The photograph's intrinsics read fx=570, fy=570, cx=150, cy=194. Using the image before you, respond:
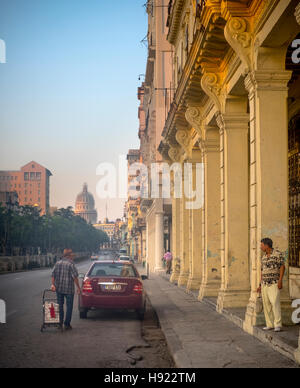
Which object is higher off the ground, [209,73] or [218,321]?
[209,73]

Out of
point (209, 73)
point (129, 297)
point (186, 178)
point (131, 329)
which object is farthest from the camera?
point (186, 178)

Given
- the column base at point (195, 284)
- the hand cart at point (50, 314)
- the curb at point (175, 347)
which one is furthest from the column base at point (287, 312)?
the column base at point (195, 284)

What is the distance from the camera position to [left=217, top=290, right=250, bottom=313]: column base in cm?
1366

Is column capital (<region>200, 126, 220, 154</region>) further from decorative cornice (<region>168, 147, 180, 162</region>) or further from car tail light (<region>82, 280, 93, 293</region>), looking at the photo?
decorative cornice (<region>168, 147, 180, 162</region>)

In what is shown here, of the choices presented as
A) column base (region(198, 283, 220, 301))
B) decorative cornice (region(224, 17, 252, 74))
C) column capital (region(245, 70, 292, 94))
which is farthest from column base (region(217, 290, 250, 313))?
decorative cornice (region(224, 17, 252, 74))

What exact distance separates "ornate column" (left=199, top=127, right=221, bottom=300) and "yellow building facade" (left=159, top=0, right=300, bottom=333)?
3 cm

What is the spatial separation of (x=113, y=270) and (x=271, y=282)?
18.5 feet

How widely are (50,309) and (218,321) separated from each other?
364cm

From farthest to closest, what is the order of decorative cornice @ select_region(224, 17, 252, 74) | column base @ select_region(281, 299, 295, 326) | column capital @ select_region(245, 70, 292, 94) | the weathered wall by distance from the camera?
the weathered wall → decorative cornice @ select_region(224, 17, 252, 74) → column capital @ select_region(245, 70, 292, 94) → column base @ select_region(281, 299, 295, 326)

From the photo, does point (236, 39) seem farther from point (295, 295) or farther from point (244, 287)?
point (295, 295)

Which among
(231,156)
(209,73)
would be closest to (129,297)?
(231,156)

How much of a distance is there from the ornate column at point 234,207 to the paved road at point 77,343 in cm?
246
